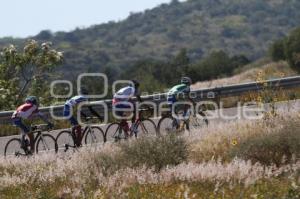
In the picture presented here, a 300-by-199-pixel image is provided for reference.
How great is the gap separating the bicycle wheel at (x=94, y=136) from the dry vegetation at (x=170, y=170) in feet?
12.3

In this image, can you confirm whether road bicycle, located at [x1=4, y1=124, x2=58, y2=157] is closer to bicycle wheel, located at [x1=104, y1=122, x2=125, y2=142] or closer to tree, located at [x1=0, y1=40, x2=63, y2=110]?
bicycle wheel, located at [x1=104, y1=122, x2=125, y2=142]

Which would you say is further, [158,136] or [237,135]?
[237,135]

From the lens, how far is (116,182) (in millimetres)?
8633

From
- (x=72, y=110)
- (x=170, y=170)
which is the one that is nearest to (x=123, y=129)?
(x=72, y=110)

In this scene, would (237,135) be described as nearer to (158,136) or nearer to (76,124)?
(158,136)

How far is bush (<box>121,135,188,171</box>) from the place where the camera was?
970 centimetres

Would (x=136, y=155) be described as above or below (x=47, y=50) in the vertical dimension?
below

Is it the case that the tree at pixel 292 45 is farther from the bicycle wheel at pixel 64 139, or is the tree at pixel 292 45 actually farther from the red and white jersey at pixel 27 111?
the red and white jersey at pixel 27 111

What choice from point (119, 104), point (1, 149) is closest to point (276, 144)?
point (119, 104)

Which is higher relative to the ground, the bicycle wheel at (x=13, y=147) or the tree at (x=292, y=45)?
the tree at (x=292, y=45)

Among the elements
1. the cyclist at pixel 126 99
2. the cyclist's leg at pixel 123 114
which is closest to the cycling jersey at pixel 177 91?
the cyclist at pixel 126 99

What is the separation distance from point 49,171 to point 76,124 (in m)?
5.49

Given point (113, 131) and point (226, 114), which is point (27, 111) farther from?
point (226, 114)

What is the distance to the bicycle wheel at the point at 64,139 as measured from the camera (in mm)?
15220
